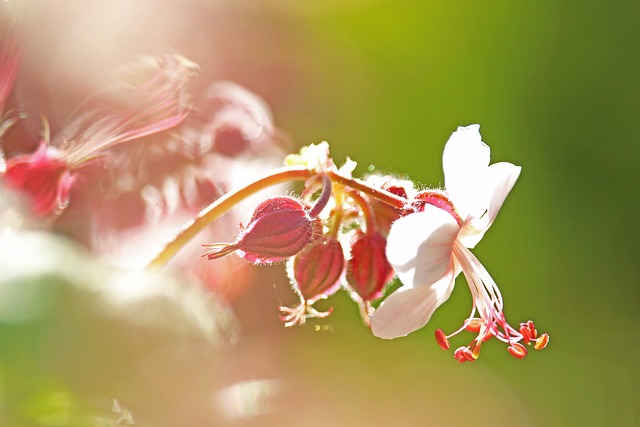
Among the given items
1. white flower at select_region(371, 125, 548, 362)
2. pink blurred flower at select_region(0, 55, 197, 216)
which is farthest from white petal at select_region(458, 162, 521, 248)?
pink blurred flower at select_region(0, 55, 197, 216)

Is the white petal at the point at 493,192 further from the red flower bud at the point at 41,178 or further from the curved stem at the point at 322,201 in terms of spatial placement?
the red flower bud at the point at 41,178

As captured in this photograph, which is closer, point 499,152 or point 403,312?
point 403,312

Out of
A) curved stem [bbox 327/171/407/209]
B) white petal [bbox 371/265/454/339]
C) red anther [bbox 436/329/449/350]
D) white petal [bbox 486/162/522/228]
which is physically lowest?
red anther [bbox 436/329/449/350]

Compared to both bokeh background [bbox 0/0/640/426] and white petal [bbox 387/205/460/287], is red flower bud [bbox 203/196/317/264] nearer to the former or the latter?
white petal [bbox 387/205/460/287]

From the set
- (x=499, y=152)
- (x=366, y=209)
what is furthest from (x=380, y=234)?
(x=499, y=152)

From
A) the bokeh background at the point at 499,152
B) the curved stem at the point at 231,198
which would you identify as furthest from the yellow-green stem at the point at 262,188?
the bokeh background at the point at 499,152

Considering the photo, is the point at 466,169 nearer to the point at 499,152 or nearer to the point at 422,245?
the point at 422,245
